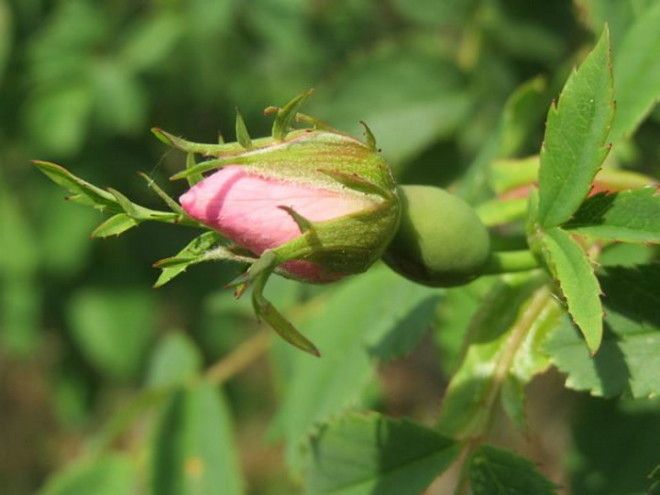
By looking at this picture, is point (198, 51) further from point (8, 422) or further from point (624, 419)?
point (8, 422)

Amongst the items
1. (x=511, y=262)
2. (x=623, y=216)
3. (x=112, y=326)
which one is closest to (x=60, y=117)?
(x=112, y=326)

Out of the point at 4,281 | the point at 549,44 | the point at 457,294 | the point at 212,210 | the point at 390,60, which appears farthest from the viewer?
the point at 4,281

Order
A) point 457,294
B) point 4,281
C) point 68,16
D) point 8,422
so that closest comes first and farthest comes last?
1. point 457,294
2. point 68,16
3. point 4,281
4. point 8,422

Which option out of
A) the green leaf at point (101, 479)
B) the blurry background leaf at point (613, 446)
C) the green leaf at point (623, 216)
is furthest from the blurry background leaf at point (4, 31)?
the green leaf at point (623, 216)

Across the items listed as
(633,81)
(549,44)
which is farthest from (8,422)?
(633,81)

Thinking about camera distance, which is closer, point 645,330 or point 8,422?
point 645,330

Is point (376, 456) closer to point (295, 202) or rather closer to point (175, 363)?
point (295, 202)
